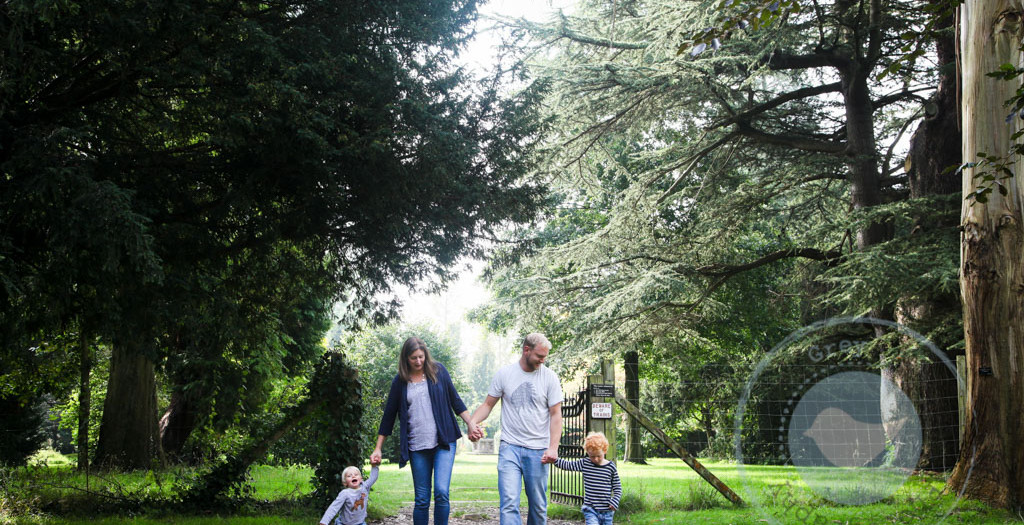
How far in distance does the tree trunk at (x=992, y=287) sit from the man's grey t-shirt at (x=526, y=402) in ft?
18.2

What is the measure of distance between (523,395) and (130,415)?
12.5m

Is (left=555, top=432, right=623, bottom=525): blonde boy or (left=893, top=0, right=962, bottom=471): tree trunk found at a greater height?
(left=893, top=0, right=962, bottom=471): tree trunk

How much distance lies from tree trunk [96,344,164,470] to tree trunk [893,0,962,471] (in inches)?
541

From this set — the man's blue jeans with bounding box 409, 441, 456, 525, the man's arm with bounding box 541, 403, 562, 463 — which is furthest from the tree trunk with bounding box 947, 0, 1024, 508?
the man's blue jeans with bounding box 409, 441, 456, 525

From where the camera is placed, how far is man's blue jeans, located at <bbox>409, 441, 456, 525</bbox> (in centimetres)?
580

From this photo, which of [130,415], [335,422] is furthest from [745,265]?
[130,415]

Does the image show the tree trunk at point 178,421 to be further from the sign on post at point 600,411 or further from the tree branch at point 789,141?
the tree branch at point 789,141

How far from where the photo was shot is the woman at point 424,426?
581 centimetres

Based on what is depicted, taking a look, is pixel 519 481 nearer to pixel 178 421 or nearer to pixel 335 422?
pixel 335 422

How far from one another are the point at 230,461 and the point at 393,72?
16.3 feet

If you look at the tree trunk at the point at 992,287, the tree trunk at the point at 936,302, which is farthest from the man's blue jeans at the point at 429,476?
the tree trunk at the point at 936,302

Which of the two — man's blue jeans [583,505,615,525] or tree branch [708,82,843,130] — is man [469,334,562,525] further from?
tree branch [708,82,843,130]

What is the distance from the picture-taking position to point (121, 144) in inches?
344
